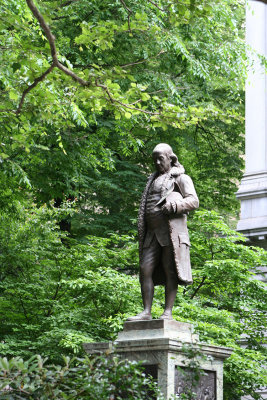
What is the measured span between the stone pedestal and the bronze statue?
0.73ft

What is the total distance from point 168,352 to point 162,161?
2.18 meters

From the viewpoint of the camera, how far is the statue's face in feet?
29.1

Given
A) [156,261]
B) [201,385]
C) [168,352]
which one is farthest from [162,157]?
[201,385]

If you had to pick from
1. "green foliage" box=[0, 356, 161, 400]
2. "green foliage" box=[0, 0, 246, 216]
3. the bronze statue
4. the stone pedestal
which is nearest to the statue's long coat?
the bronze statue

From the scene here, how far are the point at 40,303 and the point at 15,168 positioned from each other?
284 cm

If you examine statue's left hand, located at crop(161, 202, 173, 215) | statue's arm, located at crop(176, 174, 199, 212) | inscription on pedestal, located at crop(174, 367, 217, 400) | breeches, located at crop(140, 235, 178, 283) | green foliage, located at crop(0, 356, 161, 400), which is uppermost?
statue's arm, located at crop(176, 174, 199, 212)

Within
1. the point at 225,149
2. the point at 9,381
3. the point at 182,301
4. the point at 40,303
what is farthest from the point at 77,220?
the point at 9,381

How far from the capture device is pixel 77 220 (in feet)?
73.4

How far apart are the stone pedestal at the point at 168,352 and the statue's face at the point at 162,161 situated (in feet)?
5.72

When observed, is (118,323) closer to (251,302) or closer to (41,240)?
(251,302)

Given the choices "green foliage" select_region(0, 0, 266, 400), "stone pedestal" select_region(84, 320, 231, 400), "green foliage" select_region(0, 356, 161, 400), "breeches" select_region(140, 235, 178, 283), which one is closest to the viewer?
"green foliage" select_region(0, 356, 161, 400)

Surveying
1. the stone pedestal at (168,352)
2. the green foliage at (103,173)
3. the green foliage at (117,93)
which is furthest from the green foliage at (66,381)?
the green foliage at (117,93)

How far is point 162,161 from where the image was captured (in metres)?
8.88

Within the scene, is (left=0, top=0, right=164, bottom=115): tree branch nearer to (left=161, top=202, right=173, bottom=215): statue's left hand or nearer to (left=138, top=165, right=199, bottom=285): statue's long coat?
(left=138, top=165, right=199, bottom=285): statue's long coat
